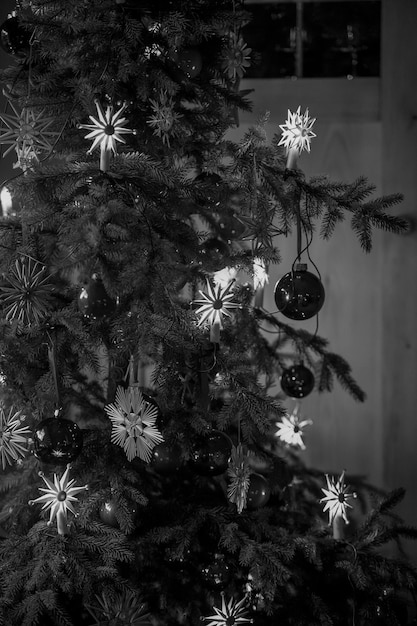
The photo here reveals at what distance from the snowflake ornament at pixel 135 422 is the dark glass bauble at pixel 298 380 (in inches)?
21.4

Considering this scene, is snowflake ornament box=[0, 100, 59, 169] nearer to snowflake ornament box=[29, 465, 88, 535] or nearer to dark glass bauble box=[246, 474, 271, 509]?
Answer: snowflake ornament box=[29, 465, 88, 535]

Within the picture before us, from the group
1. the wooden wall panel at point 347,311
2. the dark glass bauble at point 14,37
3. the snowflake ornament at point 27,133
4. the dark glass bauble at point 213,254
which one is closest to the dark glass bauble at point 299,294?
the dark glass bauble at point 213,254

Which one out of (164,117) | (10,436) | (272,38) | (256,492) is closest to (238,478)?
(256,492)

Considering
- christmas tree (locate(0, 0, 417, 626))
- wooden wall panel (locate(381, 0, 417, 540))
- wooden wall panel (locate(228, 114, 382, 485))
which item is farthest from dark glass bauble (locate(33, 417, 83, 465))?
wooden wall panel (locate(381, 0, 417, 540))

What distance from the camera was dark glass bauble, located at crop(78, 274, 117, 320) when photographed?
1279 mm

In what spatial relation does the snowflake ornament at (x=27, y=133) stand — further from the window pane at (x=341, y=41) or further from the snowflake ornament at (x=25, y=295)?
the window pane at (x=341, y=41)

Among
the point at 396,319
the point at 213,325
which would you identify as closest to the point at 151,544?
the point at 213,325

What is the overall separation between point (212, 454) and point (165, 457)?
0.30 feet

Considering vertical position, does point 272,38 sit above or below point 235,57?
above

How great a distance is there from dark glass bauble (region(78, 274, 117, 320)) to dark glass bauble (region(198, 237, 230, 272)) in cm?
34

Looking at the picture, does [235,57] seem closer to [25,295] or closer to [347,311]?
[25,295]

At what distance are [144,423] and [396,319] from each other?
4.54ft

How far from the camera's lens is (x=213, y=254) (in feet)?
5.45

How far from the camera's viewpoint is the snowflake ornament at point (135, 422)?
139 cm
